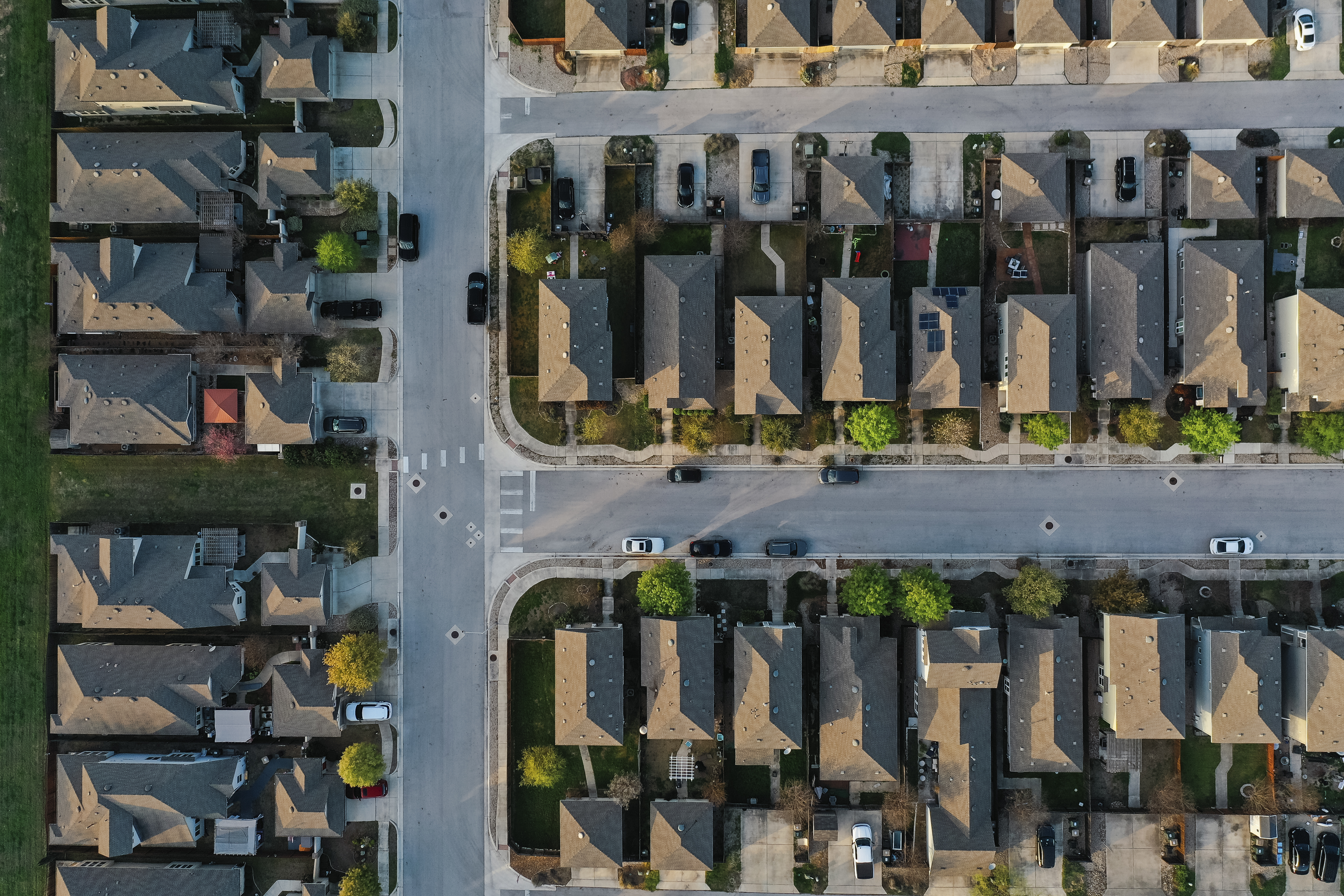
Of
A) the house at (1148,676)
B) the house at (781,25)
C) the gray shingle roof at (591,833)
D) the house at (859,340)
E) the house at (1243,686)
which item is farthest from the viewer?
the gray shingle roof at (591,833)

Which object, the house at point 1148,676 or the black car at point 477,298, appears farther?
the black car at point 477,298

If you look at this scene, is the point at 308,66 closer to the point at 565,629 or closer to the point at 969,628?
the point at 565,629

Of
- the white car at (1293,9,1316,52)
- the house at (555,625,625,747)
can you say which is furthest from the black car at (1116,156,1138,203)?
the house at (555,625,625,747)

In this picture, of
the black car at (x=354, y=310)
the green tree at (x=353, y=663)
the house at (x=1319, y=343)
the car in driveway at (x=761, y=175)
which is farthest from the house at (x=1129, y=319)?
the green tree at (x=353, y=663)

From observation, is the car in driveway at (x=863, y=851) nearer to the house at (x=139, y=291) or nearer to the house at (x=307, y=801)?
the house at (x=307, y=801)

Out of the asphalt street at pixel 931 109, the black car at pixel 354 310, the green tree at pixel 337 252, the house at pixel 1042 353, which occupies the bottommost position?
the house at pixel 1042 353

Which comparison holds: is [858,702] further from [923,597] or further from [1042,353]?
[1042,353]

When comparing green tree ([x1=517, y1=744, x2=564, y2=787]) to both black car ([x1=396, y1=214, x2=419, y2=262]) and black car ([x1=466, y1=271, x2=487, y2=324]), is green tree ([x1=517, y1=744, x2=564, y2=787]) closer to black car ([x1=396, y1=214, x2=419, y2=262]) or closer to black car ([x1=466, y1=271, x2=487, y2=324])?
black car ([x1=466, y1=271, x2=487, y2=324])

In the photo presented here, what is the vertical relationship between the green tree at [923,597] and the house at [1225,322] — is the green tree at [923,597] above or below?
below
